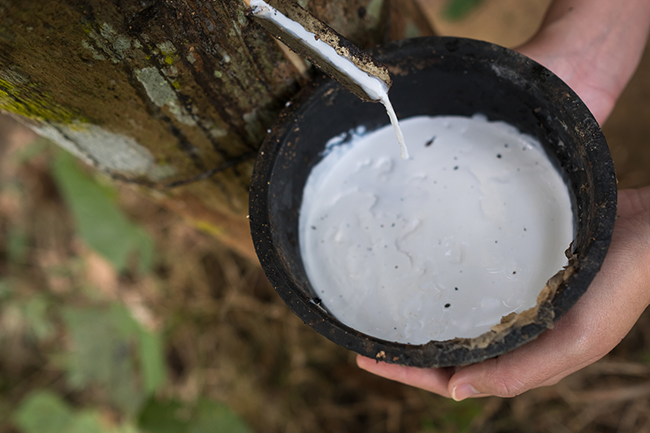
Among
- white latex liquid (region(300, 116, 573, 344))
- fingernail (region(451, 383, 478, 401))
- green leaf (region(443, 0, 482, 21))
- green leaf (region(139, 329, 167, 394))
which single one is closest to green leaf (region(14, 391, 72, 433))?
green leaf (region(139, 329, 167, 394))

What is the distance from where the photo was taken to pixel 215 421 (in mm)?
1916

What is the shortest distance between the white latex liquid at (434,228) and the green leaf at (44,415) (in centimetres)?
197

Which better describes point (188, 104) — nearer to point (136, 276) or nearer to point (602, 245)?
point (602, 245)

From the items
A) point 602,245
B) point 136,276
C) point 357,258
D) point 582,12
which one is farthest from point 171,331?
point 582,12

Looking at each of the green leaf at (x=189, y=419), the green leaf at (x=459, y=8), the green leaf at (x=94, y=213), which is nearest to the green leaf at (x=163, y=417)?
the green leaf at (x=189, y=419)

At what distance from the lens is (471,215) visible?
116 cm

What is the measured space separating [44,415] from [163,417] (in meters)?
0.83

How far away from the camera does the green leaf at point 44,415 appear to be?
2.27 m

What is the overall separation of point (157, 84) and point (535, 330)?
0.95 meters

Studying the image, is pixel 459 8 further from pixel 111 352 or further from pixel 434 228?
pixel 111 352

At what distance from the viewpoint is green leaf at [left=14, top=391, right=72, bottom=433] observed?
227 centimetres

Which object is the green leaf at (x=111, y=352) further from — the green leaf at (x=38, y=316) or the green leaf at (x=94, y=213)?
the green leaf at (x=38, y=316)

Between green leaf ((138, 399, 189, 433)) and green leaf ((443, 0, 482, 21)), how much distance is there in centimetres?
267

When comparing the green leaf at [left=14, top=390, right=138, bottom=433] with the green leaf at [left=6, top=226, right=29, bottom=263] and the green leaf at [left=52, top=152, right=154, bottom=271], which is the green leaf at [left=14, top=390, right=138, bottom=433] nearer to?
the green leaf at [left=52, top=152, right=154, bottom=271]
